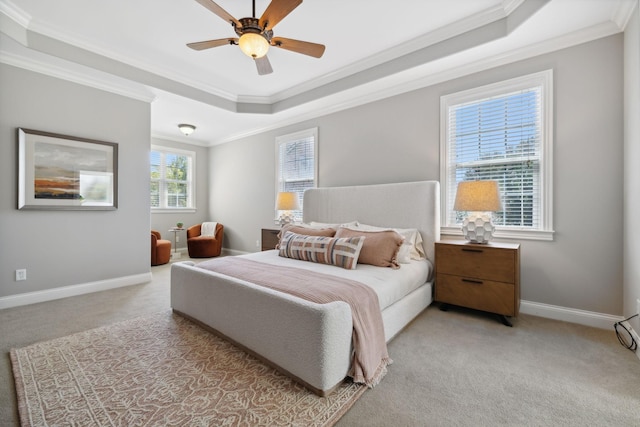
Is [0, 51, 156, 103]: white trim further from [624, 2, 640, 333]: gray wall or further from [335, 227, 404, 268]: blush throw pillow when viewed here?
[624, 2, 640, 333]: gray wall

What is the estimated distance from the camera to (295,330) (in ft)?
5.30

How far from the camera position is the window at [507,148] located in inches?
106

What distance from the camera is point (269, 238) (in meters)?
4.63

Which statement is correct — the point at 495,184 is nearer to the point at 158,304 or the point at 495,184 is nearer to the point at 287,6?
the point at 287,6

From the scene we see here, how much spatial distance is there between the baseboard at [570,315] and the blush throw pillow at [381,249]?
4.75 ft

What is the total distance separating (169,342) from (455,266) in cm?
264

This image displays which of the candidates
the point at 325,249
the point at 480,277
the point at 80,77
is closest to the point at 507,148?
the point at 480,277

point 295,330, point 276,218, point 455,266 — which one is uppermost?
point 276,218

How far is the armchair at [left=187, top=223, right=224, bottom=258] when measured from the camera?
555 cm

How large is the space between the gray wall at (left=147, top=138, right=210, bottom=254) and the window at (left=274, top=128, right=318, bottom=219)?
8.39ft

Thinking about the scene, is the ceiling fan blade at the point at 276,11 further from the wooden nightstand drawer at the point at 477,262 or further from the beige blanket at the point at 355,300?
the wooden nightstand drawer at the point at 477,262

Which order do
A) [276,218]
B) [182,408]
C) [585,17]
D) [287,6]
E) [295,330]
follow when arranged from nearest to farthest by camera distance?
[182,408]
[295,330]
[287,6]
[585,17]
[276,218]

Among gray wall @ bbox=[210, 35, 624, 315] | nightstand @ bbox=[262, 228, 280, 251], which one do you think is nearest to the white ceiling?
gray wall @ bbox=[210, 35, 624, 315]

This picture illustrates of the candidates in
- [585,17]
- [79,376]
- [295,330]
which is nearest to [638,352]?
[295,330]
